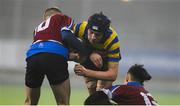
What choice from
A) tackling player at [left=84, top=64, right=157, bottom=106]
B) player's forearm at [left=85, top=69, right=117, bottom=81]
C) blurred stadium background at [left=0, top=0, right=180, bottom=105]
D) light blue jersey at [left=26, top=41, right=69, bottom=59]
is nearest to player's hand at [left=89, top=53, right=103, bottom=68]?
player's forearm at [left=85, top=69, right=117, bottom=81]

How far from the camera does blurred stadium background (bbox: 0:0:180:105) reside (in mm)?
19125

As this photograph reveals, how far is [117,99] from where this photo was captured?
5.07 meters

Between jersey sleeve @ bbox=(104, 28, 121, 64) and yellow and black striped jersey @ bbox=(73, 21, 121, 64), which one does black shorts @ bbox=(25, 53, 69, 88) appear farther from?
jersey sleeve @ bbox=(104, 28, 121, 64)

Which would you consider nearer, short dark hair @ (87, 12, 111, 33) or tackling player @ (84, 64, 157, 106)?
tackling player @ (84, 64, 157, 106)

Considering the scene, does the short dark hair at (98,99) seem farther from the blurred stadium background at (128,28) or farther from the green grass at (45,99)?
the blurred stadium background at (128,28)

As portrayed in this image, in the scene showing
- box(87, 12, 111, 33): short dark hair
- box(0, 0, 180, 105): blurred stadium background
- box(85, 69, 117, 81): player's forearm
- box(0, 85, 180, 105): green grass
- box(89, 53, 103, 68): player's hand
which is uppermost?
box(0, 0, 180, 105): blurred stadium background

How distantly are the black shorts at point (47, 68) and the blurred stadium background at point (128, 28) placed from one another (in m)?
13.3

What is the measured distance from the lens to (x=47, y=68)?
549 centimetres

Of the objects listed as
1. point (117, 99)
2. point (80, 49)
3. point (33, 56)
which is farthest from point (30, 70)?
point (117, 99)

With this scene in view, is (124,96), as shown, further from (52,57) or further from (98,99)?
(52,57)

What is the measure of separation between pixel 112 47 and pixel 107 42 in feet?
0.29

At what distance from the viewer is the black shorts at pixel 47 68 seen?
5.48m

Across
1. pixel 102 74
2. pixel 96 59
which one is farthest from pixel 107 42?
pixel 102 74

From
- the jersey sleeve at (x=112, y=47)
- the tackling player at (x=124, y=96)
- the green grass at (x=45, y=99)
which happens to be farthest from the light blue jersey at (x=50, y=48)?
the green grass at (x=45, y=99)
